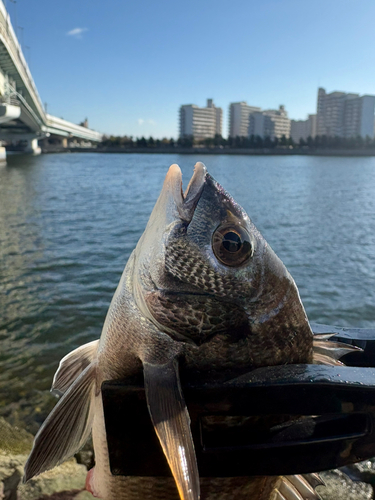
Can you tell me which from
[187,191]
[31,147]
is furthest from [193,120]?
[187,191]

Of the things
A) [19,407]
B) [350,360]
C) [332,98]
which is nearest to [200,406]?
[350,360]

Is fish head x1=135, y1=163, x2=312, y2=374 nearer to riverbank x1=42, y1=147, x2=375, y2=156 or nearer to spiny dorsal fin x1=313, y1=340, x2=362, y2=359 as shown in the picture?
spiny dorsal fin x1=313, y1=340, x2=362, y2=359

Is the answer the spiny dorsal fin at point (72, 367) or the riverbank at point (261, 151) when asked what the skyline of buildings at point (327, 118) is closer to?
the riverbank at point (261, 151)

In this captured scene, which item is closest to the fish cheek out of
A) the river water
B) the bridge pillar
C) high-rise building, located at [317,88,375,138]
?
the river water

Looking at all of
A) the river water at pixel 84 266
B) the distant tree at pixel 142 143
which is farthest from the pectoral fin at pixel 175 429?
the distant tree at pixel 142 143

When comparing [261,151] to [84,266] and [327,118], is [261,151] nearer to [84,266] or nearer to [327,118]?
[327,118]

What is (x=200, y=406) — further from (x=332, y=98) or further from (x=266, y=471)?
(x=332, y=98)
